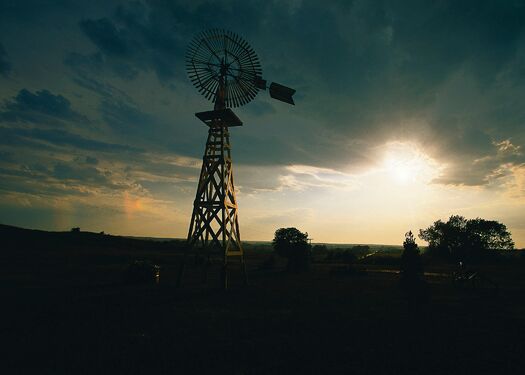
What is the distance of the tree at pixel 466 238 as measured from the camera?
6034 centimetres

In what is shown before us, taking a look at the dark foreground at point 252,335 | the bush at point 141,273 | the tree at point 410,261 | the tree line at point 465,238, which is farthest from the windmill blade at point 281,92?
the tree line at point 465,238

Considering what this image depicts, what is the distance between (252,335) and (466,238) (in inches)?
2766

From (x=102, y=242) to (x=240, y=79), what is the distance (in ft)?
213

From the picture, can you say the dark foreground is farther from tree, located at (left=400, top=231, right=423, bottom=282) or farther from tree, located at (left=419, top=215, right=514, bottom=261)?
tree, located at (left=419, top=215, right=514, bottom=261)

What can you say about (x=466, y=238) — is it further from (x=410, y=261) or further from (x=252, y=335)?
(x=252, y=335)

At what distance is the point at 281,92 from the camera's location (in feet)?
61.7

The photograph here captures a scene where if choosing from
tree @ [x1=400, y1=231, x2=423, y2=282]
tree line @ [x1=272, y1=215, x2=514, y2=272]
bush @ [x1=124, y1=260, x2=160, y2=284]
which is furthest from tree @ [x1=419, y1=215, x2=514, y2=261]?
bush @ [x1=124, y1=260, x2=160, y2=284]

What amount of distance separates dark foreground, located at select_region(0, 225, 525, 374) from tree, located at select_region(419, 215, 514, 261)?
56367 mm

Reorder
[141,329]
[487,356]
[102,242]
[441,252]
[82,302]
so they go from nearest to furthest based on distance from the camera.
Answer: [487,356], [141,329], [82,302], [441,252], [102,242]

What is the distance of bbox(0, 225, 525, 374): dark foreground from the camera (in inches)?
239

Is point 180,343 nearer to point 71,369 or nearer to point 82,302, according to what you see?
point 71,369

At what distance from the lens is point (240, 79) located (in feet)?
62.1

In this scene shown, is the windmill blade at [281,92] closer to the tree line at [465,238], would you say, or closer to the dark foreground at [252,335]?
the dark foreground at [252,335]

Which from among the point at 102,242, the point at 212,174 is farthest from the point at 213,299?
the point at 102,242
